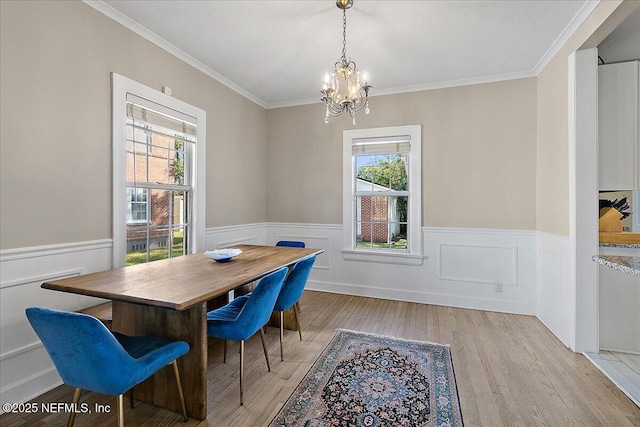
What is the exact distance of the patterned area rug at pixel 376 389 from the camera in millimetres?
1776

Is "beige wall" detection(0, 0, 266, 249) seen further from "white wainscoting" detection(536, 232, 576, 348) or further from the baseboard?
"white wainscoting" detection(536, 232, 576, 348)

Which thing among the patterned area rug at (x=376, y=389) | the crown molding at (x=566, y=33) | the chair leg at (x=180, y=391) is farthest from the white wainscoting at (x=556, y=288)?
the chair leg at (x=180, y=391)

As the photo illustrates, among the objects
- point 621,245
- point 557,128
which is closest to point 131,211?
point 557,128

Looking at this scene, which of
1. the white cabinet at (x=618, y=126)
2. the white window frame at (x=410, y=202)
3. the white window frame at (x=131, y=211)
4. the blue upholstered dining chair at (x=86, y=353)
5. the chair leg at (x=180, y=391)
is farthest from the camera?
the white window frame at (x=410, y=202)

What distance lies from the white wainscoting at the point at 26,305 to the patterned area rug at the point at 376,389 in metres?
1.67

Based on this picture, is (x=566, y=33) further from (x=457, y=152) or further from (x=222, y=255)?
(x=222, y=255)

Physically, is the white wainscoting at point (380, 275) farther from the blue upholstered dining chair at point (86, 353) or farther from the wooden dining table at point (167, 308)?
the blue upholstered dining chair at point (86, 353)

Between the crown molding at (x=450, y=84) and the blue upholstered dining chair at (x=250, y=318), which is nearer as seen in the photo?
the blue upholstered dining chair at (x=250, y=318)

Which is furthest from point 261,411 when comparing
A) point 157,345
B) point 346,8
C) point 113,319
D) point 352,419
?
point 346,8

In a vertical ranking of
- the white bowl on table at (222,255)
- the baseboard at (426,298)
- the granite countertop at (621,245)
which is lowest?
the baseboard at (426,298)

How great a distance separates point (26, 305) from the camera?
200 centimetres

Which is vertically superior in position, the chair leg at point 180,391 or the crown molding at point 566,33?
the crown molding at point 566,33

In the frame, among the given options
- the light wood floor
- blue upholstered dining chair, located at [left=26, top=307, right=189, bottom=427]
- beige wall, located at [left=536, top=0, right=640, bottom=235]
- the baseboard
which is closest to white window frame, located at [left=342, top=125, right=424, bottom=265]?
the baseboard

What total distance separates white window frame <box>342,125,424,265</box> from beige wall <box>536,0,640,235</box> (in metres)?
1.30
